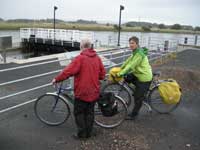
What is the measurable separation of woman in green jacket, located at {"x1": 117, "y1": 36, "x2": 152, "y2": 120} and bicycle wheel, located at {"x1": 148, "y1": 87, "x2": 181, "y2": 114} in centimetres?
40

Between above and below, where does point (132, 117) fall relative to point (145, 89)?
below

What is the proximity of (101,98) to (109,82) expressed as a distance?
48.3 inches

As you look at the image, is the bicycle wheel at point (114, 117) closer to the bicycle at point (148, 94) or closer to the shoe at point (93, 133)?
the shoe at point (93, 133)

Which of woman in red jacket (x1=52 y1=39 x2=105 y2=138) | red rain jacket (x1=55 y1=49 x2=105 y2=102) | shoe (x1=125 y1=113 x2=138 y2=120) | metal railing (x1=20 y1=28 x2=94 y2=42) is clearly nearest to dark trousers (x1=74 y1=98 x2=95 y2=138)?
woman in red jacket (x1=52 y1=39 x2=105 y2=138)

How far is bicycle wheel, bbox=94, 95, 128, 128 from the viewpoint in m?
5.25

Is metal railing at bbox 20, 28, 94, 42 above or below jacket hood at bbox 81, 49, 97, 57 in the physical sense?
below

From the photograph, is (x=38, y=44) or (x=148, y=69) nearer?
(x=148, y=69)

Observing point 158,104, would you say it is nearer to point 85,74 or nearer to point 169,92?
point 169,92

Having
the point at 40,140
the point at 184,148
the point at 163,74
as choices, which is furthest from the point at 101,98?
the point at 163,74

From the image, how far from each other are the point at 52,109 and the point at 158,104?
218cm

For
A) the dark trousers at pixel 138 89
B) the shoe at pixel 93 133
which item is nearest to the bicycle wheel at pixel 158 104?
the dark trousers at pixel 138 89

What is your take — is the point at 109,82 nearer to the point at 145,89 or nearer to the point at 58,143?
the point at 145,89

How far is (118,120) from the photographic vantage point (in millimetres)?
5410

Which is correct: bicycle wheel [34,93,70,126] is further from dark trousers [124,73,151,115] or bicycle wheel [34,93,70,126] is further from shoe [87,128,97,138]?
dark trousers [124,73,151,115]
